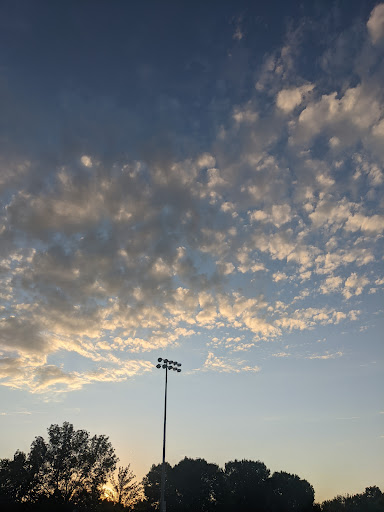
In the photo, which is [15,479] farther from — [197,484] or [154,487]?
[197,484]

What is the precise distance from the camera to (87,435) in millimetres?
73125

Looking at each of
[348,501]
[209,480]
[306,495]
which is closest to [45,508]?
[209,480]

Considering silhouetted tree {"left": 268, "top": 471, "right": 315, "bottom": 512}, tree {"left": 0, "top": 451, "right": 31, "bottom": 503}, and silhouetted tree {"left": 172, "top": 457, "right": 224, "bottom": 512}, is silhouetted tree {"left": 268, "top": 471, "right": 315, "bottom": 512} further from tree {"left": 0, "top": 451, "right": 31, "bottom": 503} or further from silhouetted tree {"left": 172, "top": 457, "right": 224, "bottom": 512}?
tree {"left": 0, "top": 451, "right": 31, "bottom": 503}

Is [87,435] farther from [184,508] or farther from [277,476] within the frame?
[277,476]

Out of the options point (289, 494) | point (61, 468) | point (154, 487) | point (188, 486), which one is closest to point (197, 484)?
point (188, 486)

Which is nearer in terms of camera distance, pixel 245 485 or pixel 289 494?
pixel 289 494

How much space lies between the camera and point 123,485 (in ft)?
257

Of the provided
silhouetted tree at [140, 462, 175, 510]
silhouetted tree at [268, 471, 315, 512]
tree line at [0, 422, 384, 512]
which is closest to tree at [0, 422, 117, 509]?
tree line at [0, 422, 384, 512]

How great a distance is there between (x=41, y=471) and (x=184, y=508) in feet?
133

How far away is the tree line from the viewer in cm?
6906

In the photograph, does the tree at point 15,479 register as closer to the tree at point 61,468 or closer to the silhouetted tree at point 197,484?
the tree at point 61,468

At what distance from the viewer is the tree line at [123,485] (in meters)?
69.1

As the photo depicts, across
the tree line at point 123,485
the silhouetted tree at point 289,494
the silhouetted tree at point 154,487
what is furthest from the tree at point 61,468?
the silhouetted tree at point 289,494

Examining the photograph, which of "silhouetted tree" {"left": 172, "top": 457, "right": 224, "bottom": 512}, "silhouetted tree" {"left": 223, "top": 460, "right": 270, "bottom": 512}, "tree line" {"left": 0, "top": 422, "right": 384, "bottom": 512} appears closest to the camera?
"tree line" {"left": 0, "top": 422, "right": 384, "bottom": 512}
